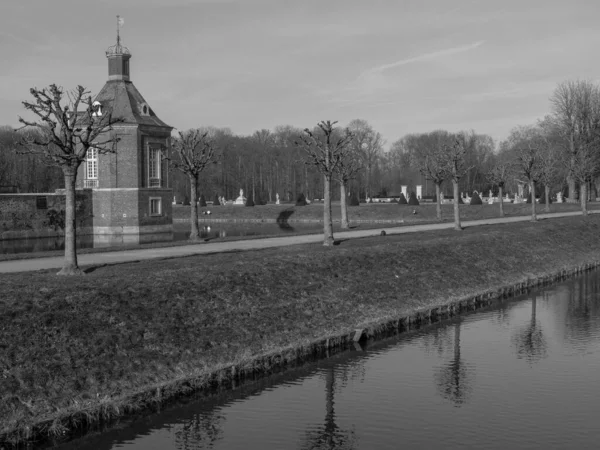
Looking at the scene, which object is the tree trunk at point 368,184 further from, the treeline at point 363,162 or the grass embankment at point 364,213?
the grass embankment at point 364,213

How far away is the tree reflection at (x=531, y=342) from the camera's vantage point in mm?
19031

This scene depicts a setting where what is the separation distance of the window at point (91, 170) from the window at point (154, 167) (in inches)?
162

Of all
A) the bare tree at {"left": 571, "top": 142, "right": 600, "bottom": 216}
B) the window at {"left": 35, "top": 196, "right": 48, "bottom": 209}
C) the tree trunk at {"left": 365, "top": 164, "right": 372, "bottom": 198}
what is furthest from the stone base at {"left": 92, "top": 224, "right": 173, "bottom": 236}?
the tree trunk at {"left": 365, "top": 164, "right": 372, "bottom": 198}

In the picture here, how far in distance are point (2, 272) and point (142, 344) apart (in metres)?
6.88

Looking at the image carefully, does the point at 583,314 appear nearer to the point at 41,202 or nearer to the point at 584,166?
the point at 584,166

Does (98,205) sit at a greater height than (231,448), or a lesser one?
greater

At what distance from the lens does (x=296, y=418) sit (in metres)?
14.3

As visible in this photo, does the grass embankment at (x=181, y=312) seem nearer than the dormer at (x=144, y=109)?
Yes

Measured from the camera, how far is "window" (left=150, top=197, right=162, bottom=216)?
187 ft

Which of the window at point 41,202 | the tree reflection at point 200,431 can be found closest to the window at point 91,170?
the window at point 41,202

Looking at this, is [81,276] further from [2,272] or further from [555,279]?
[555,279]

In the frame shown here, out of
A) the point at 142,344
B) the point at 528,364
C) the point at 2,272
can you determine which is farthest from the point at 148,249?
the point at 528,364

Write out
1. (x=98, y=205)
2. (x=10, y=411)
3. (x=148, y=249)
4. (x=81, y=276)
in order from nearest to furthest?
(x=10, y=411), (x=81, y=276), (x=148, y=249), (x=98, y=205)

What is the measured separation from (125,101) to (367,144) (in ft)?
207
